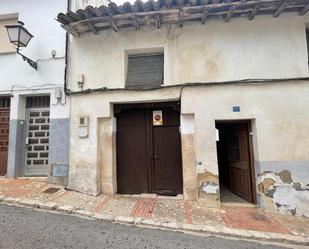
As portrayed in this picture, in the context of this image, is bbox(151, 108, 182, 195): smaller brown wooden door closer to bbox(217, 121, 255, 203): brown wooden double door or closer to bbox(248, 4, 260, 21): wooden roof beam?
bbox(217, 121, 255, 203): brown wooden double door

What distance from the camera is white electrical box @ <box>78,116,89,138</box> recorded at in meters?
6.06

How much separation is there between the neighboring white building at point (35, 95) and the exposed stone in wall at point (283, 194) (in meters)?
5.52

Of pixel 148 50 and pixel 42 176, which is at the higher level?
pixel 148 50

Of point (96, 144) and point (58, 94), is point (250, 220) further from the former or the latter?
point (58, 94)

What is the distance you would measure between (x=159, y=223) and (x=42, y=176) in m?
4.30

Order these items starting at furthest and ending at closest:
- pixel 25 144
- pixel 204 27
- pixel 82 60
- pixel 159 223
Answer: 1. pixel 25 144
2. pixel 82 60
3. pixel 204 27
4. pixel 159 223

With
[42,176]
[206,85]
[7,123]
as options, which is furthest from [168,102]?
[7,123]

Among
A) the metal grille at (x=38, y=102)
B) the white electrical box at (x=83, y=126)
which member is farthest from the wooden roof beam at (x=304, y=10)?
the metal grille at (x=38, y=102)

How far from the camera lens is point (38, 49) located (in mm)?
6797

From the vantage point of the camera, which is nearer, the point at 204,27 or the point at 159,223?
the point at 159,223

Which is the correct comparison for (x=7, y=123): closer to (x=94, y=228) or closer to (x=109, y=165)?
(x=109, y=165)

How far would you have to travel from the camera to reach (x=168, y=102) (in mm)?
6188

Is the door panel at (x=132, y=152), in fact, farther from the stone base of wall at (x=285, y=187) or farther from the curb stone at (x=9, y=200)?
the stone base of wall at (x=285, y=187)

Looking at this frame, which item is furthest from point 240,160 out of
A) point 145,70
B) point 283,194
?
point 145,70
